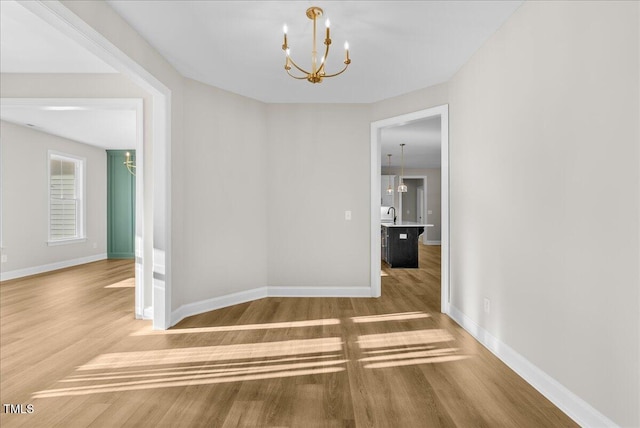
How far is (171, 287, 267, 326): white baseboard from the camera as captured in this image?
11.9ft

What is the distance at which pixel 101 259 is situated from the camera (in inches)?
327

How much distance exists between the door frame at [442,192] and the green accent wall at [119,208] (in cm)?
677

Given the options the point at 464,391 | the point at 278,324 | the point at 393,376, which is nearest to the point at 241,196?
the point at 278,324

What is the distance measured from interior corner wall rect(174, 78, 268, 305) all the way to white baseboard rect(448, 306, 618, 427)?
283cm

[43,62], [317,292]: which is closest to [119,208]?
[43,62]

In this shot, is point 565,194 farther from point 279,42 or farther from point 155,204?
point 155,204

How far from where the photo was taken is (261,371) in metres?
2.46

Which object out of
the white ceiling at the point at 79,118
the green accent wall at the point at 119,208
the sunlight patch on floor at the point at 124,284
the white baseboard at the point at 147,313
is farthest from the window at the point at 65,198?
the white baseboard at the point at 147,313

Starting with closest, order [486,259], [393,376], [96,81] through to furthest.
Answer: [393,376]
[486,259]
[96,81]

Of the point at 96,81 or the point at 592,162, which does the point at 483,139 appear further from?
the point at 96,81

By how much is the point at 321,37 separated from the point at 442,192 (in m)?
2.17

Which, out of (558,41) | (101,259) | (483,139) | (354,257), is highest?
(558,41)

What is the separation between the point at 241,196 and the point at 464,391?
3258 millimetres

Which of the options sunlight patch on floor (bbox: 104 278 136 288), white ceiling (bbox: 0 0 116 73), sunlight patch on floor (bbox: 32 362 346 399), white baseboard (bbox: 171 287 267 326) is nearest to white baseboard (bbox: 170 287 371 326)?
white baseboard (bbox: 171 287 267 326)
